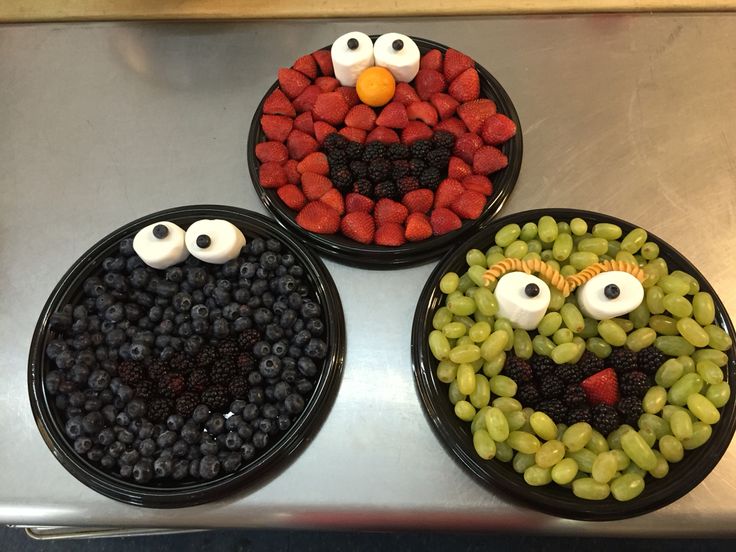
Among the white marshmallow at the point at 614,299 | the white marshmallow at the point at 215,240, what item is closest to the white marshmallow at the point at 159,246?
the white marshmallow at the point at 215,240

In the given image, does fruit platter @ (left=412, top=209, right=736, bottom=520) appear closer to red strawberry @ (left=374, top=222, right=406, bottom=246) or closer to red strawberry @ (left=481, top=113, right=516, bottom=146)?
red strawberry @ (left=374, top=222, right=406, bottom=246)

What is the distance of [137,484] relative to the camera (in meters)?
0.99

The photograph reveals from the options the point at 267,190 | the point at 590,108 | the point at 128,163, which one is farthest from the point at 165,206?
the point at 590,108

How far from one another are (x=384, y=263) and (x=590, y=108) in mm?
716

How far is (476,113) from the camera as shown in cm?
123

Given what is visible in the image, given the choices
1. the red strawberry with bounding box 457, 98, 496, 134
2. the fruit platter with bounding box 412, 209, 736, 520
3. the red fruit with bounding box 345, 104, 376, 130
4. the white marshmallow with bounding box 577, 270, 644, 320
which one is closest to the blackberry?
the fruit platter with bounding box 412, 209, 736, 520

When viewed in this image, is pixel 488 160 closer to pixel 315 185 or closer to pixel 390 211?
pixel 390 211

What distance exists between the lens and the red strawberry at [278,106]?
1.25 meters

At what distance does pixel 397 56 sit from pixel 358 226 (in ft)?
1.46

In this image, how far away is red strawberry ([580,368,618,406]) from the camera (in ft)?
3.20

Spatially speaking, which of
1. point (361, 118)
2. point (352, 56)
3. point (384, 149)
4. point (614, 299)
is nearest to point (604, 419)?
point (614, 299)

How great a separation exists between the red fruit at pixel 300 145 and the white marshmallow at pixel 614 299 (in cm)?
68

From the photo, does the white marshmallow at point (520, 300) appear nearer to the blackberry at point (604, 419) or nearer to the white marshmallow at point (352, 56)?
the blackberry at point (604, 419)

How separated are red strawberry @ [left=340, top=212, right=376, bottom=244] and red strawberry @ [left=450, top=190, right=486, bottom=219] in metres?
0.19
